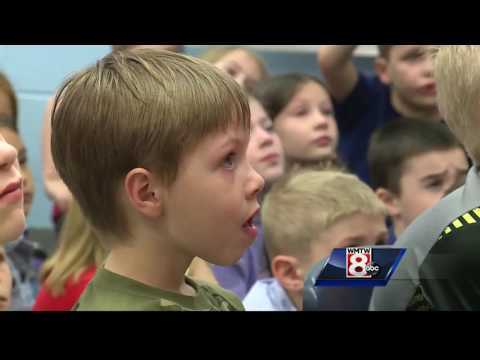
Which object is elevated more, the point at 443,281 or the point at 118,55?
the point at 118,55

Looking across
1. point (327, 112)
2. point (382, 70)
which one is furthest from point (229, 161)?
point (327, 112)

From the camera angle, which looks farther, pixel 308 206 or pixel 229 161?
pixel 308 206

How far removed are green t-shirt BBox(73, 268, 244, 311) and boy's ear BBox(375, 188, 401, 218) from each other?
0.38 meters

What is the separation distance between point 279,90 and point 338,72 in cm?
18

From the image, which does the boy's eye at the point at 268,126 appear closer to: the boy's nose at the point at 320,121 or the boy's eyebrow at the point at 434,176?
the boy's nose at the point at 320,121

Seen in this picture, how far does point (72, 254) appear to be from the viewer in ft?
5.72

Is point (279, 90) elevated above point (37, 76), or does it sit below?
below

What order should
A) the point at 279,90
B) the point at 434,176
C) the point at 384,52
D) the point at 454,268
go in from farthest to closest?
the point at 279,90
the point at 384,52
the point at 434,176
the point at 454,268

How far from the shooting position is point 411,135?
1.72 meters

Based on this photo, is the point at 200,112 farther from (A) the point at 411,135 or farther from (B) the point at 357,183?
(A) the point at 411,135

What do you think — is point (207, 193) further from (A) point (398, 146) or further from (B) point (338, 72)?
(B) point (338, 72)

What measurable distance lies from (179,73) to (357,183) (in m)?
0.51
